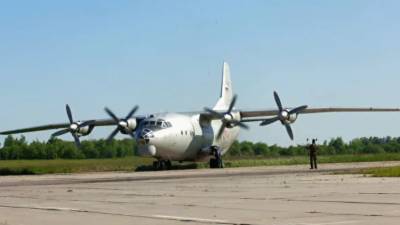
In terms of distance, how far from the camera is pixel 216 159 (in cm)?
5500

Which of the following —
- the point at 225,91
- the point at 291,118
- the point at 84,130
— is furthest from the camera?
the point at 225,91

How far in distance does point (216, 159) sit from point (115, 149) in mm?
25874

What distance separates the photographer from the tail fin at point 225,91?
64.3 m

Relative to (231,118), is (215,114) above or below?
above

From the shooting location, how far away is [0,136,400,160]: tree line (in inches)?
3125

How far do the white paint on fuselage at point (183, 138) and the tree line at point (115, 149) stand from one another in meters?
19.2

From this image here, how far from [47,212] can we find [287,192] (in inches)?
276

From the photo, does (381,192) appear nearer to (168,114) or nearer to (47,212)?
(47,212)

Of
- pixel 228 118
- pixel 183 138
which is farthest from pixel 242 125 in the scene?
pixel 183 138

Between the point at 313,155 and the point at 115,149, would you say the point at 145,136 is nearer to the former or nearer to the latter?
the point at 313,155

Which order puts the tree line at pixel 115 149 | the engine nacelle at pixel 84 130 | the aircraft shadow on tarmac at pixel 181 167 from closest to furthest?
1. the aircraft shadow on tarmac at pixel 181 167
2. the engine nacelle at pixel 84 130
3. the tree line at pixel 115 149

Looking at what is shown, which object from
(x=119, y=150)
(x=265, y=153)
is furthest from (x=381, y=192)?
(x=265, y=153)

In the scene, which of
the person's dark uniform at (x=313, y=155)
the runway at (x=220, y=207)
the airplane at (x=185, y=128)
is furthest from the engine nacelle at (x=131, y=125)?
the runway at (x=220, y=207)

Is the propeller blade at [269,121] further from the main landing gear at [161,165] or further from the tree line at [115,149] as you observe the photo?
the tree line at [115,149]
